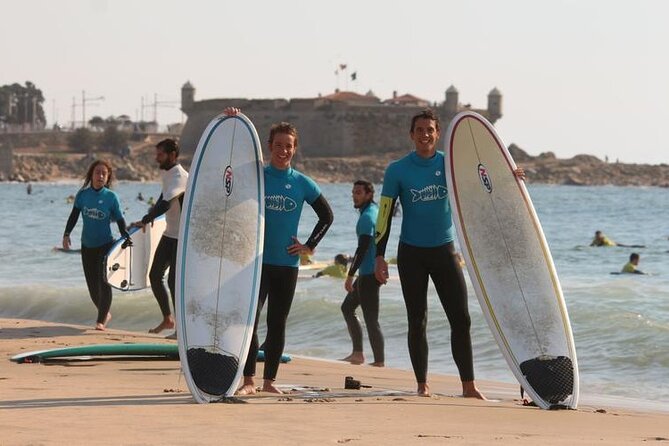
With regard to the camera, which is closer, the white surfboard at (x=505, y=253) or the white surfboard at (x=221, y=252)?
the white surfboard at (x=221, y=252)

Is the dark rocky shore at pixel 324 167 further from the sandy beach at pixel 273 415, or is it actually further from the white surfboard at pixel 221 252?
the white surfboard at pixel 221 252

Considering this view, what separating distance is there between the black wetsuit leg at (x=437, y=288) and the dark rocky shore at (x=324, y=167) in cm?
10430

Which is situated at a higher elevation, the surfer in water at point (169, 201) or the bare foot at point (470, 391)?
the surfer in water at point (169, 201)

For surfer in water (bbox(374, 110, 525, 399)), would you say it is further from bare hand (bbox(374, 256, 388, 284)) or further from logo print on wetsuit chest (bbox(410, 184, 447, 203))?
bare hand (bbox(374, 256, 388, 284))

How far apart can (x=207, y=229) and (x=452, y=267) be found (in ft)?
4.06

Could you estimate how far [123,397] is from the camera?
6160 millimetres

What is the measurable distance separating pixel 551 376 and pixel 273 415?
1.61m

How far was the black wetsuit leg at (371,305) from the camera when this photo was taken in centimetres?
917

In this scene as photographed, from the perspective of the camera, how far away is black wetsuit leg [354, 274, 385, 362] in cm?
917

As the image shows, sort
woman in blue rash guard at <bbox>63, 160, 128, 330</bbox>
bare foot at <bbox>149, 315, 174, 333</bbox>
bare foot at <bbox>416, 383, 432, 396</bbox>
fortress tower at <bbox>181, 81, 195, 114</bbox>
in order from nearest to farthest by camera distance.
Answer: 1. bare foot at <bbox>416, 383, 432, 396</bbox>
2. woman in blue rash guard at <bbox>63, 160, 128, 330</bbox>
3. bare foot at <bbox>149, 315, 174, 333</bbox>
4. fortress tower at <bbox>181, 81, 195, 114</bbox>

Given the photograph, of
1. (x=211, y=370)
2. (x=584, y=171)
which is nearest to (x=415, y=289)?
(x=211, y=370)

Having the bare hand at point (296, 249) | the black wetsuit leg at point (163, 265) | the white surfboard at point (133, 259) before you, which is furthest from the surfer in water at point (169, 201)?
the bare hand at point (296, 249)

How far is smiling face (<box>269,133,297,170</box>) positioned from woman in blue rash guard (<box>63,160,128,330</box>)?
3294 mm

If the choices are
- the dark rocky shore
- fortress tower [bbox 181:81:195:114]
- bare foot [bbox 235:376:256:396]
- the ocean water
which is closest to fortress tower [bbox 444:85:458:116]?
the dark rocky shore
